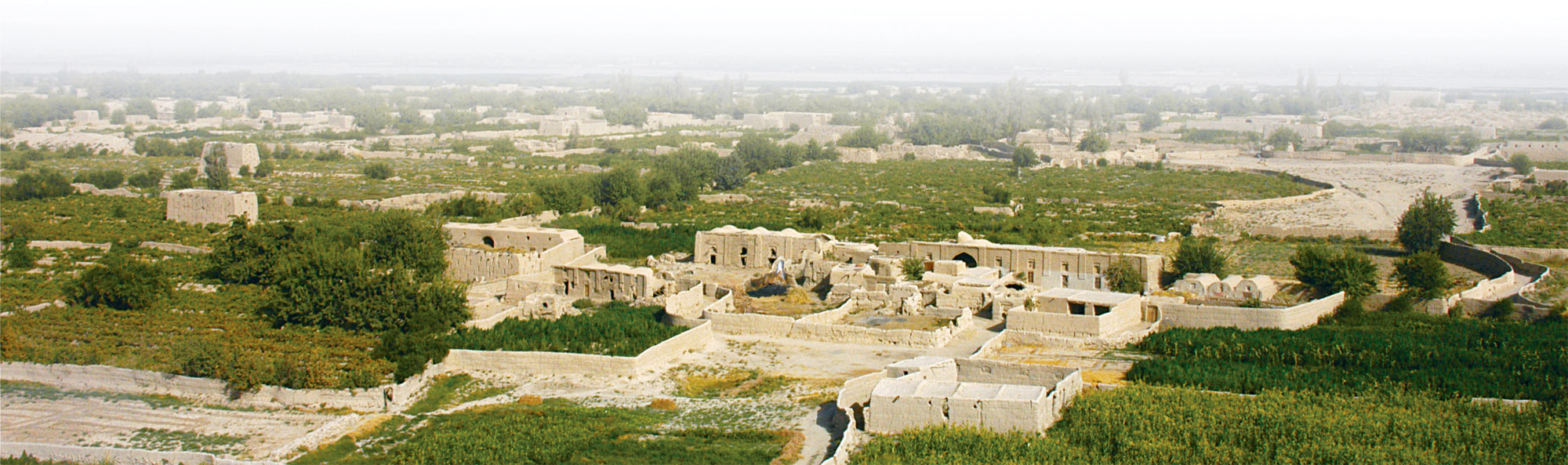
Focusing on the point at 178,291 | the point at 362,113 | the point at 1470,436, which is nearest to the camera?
the point at 1470,436

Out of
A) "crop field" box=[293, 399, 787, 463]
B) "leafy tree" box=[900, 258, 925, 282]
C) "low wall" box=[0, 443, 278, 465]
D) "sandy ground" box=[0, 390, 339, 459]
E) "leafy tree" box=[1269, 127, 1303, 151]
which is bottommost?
"leafy tree" box=[1269, 127, 1303, 151]

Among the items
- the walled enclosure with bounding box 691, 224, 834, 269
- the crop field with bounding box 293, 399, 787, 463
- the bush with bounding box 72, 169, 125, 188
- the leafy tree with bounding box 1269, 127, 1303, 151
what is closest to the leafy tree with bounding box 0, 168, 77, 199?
the bush with bounding box 72, 169, 125, 188

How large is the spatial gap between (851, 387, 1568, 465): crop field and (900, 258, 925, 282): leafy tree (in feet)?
30.4

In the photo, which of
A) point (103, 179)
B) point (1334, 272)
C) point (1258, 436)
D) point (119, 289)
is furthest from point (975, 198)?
point (1258, 436)

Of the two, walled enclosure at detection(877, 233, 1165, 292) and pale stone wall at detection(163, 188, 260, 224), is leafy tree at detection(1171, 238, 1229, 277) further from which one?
pale stone wall at detection(163, 188, 260, 224)

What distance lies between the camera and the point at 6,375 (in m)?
21.0

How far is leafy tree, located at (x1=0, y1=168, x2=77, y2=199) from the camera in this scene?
43844mm

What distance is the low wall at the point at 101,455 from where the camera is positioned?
53.4ft

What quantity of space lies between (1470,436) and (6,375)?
63.6 ft

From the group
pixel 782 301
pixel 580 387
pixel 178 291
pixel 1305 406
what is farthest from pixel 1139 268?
pixel 178 291

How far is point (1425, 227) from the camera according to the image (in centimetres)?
3269

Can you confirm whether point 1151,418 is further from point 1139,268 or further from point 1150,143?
point 1150,143

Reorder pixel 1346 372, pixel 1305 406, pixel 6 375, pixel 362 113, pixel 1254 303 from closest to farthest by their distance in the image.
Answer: pixel 1305 406 → pixel 1346 372 → pixel 6 375 → pixel 1254 303 → pixel 362 113

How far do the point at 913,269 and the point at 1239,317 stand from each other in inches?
244
